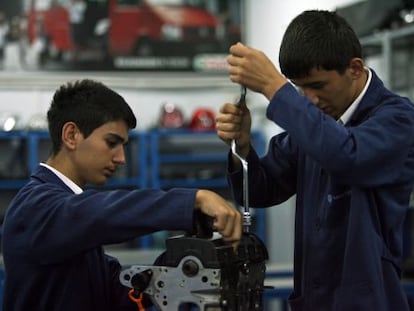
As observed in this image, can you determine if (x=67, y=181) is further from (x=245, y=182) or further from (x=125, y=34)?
(x=125, y=34)

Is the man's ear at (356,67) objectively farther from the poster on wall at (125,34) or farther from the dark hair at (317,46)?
the poster on wall at (125,34)

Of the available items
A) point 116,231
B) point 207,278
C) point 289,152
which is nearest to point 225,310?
point 207,278

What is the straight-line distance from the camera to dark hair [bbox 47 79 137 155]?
169 centimetres

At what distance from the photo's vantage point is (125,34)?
6.32 m

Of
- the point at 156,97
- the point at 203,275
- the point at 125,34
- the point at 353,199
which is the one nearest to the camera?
the point at 203,275

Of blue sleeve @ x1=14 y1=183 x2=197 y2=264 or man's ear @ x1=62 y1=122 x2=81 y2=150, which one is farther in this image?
man's ear @ x1=62 y1=122 x2=81 y2=150

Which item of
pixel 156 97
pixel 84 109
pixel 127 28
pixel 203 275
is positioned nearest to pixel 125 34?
pixel 127 28

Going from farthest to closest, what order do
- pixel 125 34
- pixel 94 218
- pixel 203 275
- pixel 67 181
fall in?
pixel 125 34, pixel 67 181, pixel 94 218, pixel 203 275

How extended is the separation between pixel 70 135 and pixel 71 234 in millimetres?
338

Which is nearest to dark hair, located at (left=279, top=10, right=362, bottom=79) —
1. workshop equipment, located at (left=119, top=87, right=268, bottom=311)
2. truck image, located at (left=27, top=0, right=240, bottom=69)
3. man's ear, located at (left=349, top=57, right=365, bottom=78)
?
man's ear, located at (left=349, top=57, right=365, bottom=78)

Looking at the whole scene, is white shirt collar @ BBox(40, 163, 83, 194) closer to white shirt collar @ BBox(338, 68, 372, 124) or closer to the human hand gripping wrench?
the human hand gripping wrench

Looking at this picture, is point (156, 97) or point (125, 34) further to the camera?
point (156, 97)

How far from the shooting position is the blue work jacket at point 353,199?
4.66 feet

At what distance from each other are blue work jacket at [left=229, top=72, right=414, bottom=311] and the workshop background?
4.00 m
